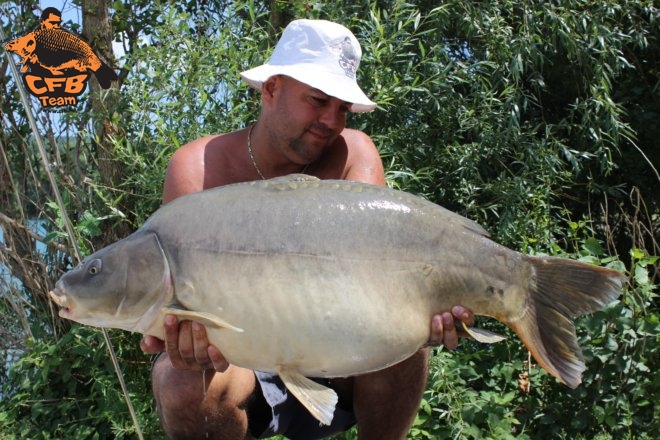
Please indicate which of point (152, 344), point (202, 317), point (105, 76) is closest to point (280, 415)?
point (152, 344)

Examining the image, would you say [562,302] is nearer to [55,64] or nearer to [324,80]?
[324,80]

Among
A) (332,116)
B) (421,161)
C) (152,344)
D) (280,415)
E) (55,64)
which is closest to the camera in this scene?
Result: (152,344)

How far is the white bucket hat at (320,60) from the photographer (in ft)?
8.39

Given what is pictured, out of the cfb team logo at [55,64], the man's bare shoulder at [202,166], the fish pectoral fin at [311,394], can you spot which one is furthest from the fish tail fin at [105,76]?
the fish pectoral fin at [311,394]

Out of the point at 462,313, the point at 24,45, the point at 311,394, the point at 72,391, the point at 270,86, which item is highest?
the point at 270,86

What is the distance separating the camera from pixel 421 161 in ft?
13.6

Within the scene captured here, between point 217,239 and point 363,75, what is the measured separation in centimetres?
206

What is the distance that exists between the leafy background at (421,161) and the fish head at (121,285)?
1.37m

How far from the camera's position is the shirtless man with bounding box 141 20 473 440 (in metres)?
2.42

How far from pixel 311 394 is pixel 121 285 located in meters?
0.55

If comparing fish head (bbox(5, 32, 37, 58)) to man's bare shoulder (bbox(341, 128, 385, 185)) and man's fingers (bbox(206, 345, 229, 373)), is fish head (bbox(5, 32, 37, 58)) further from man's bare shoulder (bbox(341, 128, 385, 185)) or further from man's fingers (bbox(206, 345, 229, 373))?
man's fingers (bbox(206, 345, 229, 373))

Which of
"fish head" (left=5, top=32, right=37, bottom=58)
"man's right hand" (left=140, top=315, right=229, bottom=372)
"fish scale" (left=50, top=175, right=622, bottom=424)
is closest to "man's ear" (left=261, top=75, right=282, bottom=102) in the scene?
"fish scale" (left=50, top=175, right=622, bottom=424)

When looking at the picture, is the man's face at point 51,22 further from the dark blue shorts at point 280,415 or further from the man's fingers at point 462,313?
the man's fingers at point 462,313

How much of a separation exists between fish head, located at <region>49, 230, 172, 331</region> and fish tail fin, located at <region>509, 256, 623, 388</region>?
0.92 meters
